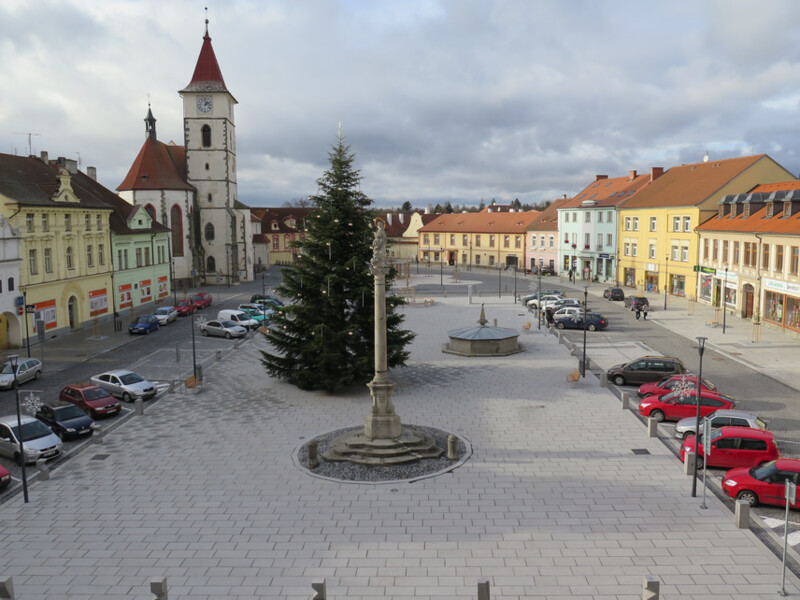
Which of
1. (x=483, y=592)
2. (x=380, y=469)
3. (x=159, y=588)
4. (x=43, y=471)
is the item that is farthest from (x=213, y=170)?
(x=483, y=592)

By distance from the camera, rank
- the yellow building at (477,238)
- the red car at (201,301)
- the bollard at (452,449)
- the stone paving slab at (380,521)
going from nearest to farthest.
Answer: the stone paving slab at (380,521) < the bollard at (452,449) < the red car at (201,301) < the yellow building at (477,238)

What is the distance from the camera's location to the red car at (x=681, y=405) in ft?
69.3

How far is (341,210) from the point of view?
2523 centimetres

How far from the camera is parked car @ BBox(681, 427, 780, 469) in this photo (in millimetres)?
16938

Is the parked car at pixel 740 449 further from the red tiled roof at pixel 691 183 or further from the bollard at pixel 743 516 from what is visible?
the red tiled roof at pixel 691 183

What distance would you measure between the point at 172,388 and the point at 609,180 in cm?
6046

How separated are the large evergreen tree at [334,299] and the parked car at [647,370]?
30.4ft

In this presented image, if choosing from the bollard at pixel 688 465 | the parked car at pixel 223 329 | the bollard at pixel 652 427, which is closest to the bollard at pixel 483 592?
the bollard at pixel 688 465

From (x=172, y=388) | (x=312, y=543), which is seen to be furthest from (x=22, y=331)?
(x=312, y=543)

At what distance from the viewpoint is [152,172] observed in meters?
62.1

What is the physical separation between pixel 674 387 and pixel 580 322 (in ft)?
59.1

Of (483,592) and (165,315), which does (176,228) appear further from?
(483,592)

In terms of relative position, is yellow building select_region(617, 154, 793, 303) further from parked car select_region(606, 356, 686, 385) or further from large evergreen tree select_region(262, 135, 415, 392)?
large evergreen tree select_region(262, 135, 415, 392)

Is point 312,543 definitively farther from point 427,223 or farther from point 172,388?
point 427,223
